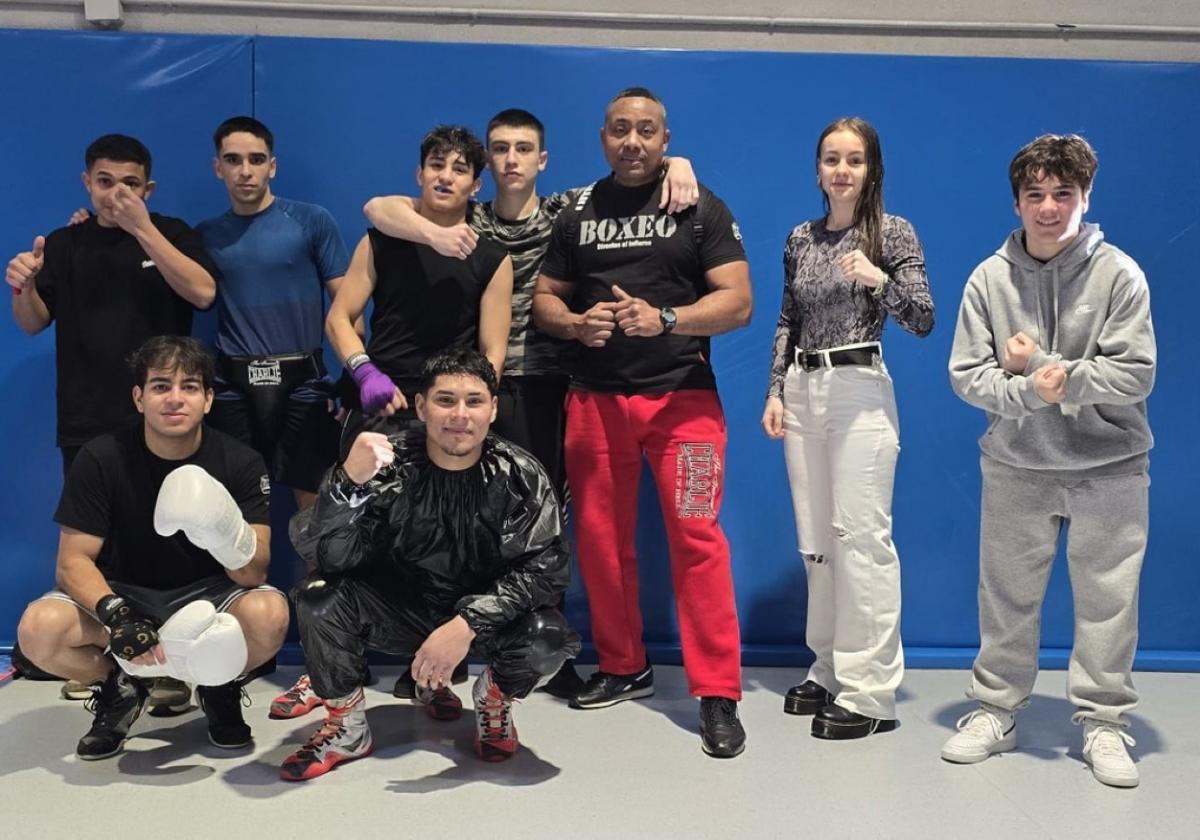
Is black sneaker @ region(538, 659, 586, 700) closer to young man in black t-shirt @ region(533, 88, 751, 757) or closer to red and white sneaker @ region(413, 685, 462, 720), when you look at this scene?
young man in black t-shirt @ region(533, 88, 751, 757)

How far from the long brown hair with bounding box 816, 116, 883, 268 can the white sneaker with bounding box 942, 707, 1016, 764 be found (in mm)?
1262

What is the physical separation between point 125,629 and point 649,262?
164cm

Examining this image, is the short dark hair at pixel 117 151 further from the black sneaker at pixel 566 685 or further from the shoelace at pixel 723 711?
the shoelace at pixel 723 711

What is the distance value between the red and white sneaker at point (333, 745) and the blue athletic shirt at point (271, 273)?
119 centimetres

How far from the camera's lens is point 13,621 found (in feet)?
12.4

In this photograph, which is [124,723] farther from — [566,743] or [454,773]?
[566,743]

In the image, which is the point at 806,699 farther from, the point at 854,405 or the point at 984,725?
the point at 854,405

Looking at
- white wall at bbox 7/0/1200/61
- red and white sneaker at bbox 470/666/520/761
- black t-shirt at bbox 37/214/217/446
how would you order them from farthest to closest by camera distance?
1. white wall at bbox 7/0/1200/61
2. black t-shirt at bbox 37/214/217/446
3. red and white sneaker at bbox 470/666/520/761

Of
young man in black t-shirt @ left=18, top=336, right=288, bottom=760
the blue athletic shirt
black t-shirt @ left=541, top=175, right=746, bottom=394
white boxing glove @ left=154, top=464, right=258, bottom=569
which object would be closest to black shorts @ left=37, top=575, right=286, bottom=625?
young man in black t-shirt @ left=18, top=336, right=288, bottom=760

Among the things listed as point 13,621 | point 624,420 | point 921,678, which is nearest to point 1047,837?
point 921,678

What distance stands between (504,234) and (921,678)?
198cm

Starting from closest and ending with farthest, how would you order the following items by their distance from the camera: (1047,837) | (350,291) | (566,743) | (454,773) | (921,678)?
(1047,837) < (454,773) < (566,743) < (350,291) < (921,678)

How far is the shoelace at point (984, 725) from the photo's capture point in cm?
297

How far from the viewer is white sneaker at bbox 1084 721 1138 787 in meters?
2.77
